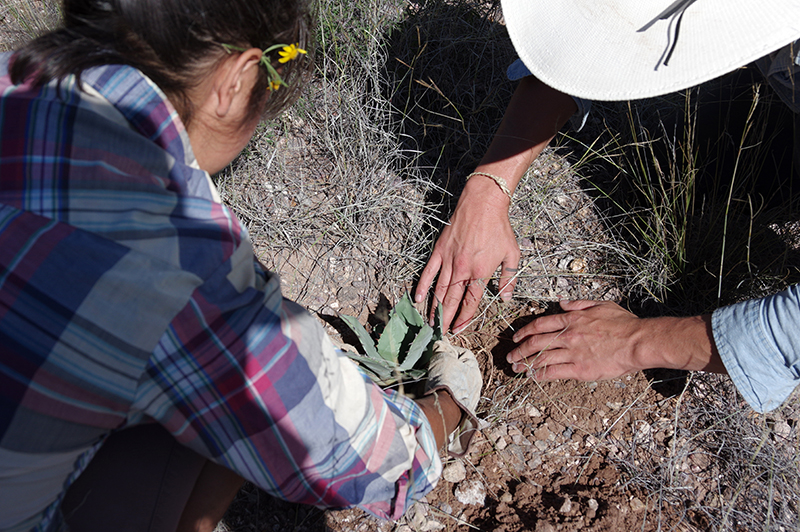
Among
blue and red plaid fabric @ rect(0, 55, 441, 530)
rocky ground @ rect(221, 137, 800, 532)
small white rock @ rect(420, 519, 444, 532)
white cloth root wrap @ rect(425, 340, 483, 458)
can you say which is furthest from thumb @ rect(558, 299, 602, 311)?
blue and red plaid fabric @ rect(0, 55, 441, 530)

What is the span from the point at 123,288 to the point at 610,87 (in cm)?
88

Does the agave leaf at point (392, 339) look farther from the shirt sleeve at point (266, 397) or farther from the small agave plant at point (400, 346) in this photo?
the shirt sleeve at point (266, 397)

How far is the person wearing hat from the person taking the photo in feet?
2.90

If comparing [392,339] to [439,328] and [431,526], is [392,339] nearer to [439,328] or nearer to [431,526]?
[439,328]

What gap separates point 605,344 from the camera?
137cm

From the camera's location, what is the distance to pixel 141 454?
95 cm

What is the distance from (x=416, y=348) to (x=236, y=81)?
Result: 80cm

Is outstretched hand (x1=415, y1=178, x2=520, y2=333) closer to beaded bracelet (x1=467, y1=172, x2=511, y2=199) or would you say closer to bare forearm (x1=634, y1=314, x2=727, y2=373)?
beaded bracelet (x1=467, y1=172, x2=511, y2=199)

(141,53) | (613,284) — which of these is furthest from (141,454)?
(613,284)

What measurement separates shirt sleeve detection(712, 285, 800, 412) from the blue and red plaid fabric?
939mm

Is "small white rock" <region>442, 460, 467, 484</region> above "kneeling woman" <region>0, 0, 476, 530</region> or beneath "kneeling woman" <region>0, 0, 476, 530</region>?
beneath

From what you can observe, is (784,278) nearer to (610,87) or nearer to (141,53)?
(610,87)

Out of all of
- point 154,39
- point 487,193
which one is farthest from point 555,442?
point 154,39

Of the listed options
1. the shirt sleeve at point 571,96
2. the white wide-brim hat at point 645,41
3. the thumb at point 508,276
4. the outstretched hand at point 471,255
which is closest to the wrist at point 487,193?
the outstretched hand at point 471,255
